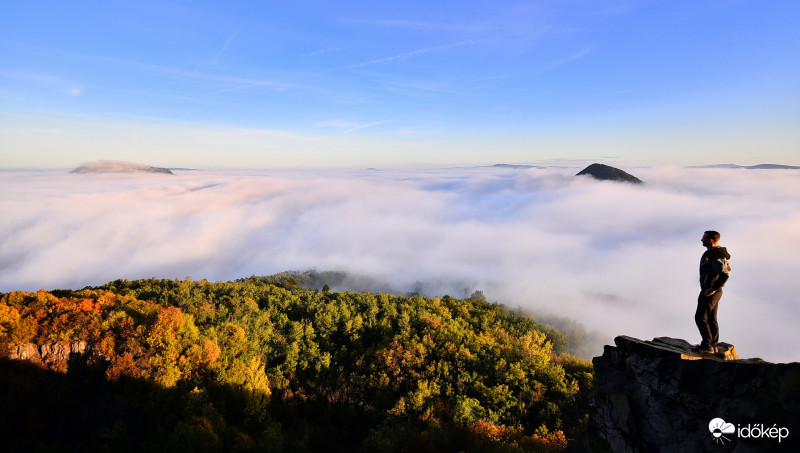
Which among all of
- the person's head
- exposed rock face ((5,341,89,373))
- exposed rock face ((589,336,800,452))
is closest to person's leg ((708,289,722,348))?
exposed rock face ((589,336,800,452))

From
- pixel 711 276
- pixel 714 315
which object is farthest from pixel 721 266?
pixel 714 315

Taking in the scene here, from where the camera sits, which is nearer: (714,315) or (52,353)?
(714,315)

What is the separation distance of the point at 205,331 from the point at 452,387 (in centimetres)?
2691

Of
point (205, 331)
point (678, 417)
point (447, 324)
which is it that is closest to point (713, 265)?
point (678, 417)

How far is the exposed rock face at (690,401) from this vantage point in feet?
32.7

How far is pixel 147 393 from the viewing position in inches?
1054

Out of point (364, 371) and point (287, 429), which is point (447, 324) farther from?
point (287, 429)

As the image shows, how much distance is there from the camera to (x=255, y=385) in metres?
32.3

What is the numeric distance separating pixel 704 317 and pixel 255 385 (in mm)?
34714

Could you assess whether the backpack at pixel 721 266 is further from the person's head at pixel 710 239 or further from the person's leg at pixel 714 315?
the person's leg at pixel 714 315

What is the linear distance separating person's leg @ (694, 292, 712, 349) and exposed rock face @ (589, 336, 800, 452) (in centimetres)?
59

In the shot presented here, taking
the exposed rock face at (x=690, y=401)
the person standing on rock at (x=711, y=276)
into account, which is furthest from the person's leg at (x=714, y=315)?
the exposed rock face at (x=690, y=401)

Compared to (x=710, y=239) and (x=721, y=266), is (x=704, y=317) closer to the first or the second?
(x=721, y=266)

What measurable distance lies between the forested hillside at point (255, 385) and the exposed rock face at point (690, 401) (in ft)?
20.0
